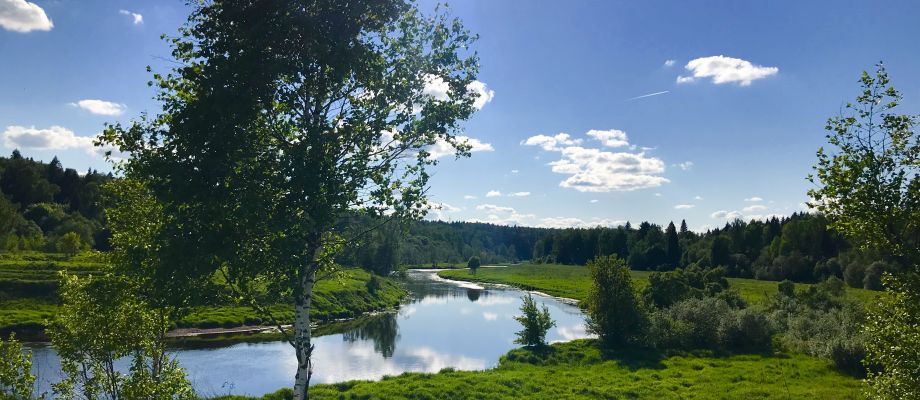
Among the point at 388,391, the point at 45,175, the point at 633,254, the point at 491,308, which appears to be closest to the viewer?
the point at 388,391

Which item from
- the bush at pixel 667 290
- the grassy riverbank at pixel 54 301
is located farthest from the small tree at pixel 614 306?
the grassy riverbank at pixel 54 301

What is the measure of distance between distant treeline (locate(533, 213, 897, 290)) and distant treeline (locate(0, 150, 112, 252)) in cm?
9911

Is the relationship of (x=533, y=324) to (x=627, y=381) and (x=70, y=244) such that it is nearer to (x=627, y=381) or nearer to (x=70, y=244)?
(x=627, y=381)

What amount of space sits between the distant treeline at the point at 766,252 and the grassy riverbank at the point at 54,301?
142ft

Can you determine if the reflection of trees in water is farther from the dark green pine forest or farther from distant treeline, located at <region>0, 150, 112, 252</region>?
distant treeline, located at <region>0, 150, 112, 252</region>

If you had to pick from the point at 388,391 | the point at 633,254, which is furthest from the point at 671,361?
the point at 633,254

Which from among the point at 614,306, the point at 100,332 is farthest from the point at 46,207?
the point at 100,332

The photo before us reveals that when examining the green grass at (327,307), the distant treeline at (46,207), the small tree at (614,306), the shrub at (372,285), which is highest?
the distant treeline at (46,207)

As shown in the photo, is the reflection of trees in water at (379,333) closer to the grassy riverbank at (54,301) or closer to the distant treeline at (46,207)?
the grassy riverbank at (54,301)

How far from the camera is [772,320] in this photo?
148 feet

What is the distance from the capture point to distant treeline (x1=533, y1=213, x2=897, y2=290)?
103 m

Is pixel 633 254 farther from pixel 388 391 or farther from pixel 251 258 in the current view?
pixel 251 258

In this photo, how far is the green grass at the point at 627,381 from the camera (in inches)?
1112

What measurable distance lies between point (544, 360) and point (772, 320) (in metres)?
20.7
